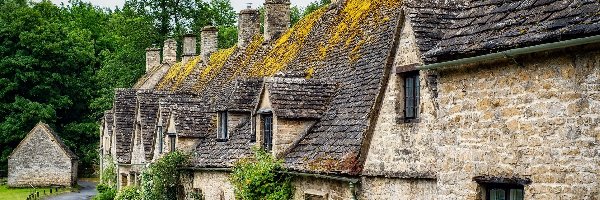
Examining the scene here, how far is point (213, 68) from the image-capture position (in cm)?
3722

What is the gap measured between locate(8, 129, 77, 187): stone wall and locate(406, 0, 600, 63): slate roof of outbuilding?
193 ft

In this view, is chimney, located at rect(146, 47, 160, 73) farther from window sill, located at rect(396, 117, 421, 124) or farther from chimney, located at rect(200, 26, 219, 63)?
window sill, located at rect(396, 117, 421, 124)

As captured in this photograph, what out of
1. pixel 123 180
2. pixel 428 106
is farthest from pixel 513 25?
pixel 123 180

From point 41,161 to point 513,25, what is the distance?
61293 millimetres

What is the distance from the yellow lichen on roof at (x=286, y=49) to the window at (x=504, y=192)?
14745 mm

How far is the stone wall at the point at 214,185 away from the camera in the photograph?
77.7 ft

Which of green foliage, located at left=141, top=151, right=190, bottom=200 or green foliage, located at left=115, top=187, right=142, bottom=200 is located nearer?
green foliage, located at left=141, top=151, right=190, bottom=200

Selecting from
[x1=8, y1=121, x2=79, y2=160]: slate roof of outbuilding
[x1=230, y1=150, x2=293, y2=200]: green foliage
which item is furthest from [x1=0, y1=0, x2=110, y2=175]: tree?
[x1=230, y1=150, x2=293, y2=200]: green foliage

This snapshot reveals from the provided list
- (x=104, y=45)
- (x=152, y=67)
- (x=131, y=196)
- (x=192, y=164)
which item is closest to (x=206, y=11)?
(x=152, y=67)

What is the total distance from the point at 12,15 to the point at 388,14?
59.1 m

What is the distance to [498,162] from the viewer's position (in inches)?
425

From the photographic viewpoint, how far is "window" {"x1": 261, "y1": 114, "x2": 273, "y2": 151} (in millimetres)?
21109

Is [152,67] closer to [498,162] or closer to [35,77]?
[35,77]

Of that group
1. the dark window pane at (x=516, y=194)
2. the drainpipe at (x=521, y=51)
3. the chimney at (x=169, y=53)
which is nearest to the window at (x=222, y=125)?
the drainpipe at (x=521, y=51)
